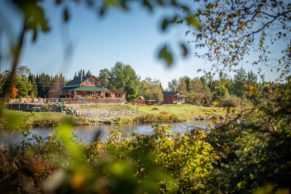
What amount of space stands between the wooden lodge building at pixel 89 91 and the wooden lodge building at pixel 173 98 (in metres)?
23.5

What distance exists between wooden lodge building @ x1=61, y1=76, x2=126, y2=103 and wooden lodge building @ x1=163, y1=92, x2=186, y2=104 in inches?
926

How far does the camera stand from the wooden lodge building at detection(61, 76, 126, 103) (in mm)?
63656

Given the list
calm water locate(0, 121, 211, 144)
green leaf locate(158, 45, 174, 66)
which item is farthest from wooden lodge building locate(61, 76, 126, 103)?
green leaf locate(158, 45, 174, 66)

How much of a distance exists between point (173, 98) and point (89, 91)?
31.3 metres

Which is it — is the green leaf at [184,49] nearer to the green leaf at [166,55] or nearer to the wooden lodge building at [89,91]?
the green leaf at [166,55]

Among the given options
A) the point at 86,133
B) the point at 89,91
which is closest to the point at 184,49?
the point at 86,133

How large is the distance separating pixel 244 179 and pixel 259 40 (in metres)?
4.33

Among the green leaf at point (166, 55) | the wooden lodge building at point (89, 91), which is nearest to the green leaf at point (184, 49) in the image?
the green leaf at point (166, 55)

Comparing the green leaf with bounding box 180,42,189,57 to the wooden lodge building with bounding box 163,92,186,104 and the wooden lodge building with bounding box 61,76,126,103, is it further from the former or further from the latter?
the wooden lodge building with bounding box 163,92,186,104

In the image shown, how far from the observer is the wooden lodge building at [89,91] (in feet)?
209

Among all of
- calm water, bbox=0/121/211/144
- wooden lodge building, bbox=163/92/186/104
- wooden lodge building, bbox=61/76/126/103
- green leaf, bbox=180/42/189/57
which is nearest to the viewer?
green leaf, bbox=180/42/189/57

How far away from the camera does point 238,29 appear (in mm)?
6883

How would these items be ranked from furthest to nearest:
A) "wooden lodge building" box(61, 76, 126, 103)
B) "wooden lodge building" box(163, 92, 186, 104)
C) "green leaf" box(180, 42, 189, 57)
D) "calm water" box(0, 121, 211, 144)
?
"wooden lodge building" box(163, 92, 186, 104), "wooden lodge building" box(61, 76, 126, 103), "calm water" box(0, 121, 211, 144), "green leaf" box(180, 42, 189, 57)

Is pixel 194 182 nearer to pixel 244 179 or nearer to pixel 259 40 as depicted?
pixel 244 179
